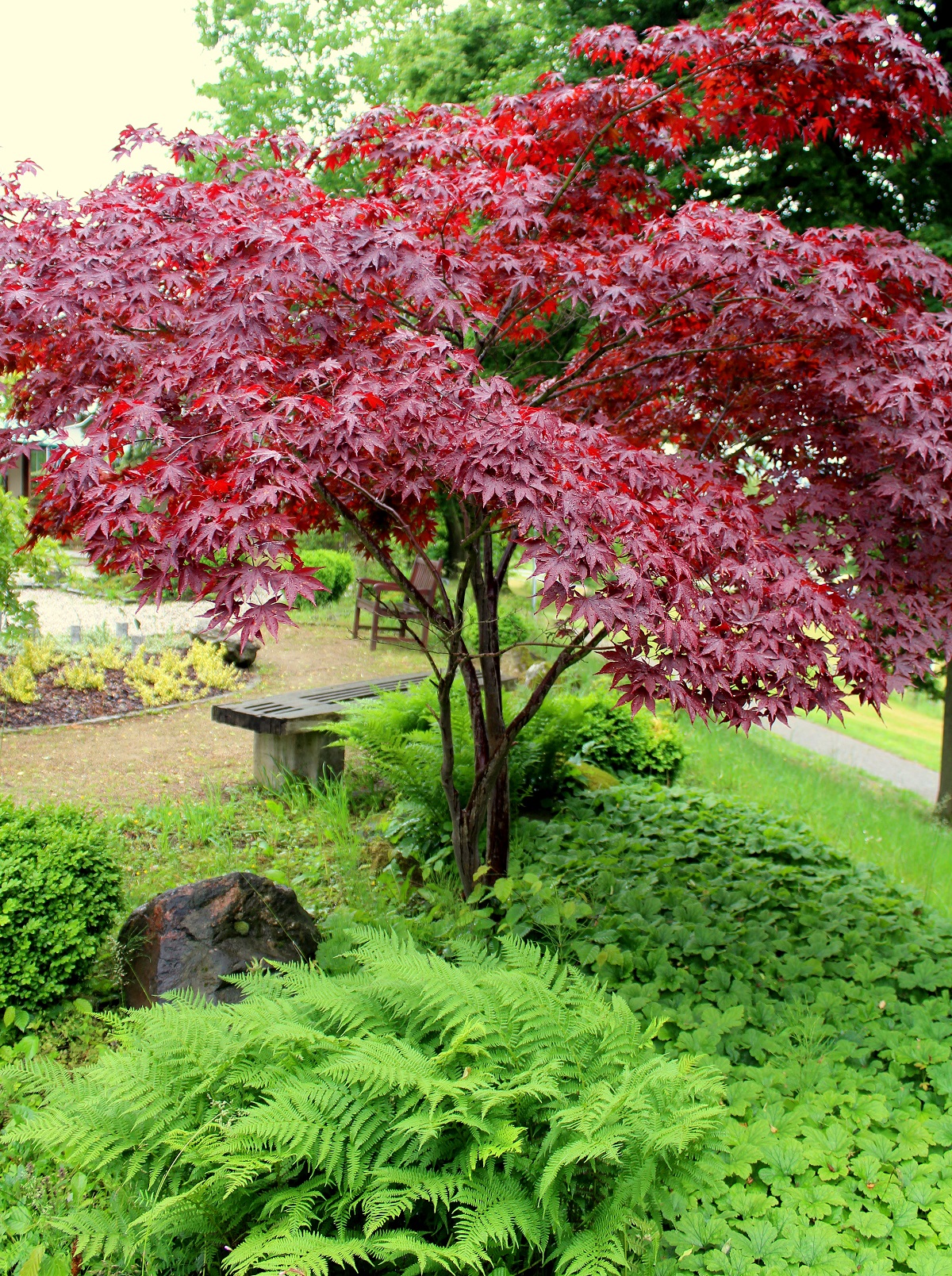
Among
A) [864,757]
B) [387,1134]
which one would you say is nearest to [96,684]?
[387,1134]

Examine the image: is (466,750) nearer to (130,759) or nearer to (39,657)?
(130,759)

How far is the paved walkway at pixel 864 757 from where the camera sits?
10.2 metres

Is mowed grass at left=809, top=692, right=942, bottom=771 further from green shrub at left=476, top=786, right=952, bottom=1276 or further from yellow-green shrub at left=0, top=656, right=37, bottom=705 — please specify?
yellow-green shrub at left=0, top=656, right=37, bottom=705

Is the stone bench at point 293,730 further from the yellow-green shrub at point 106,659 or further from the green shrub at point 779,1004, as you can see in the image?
the yellow-green shrub at point 106,659

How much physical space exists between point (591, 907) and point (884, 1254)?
5.58 ft

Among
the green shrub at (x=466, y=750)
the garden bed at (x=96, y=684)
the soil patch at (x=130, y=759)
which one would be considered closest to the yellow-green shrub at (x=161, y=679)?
the garden bed at (x=96, y=684)

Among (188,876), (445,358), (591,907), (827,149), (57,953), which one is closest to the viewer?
(445,358)

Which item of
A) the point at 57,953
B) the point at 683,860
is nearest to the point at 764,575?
the point at 683,860

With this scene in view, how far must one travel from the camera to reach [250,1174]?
6.09ft

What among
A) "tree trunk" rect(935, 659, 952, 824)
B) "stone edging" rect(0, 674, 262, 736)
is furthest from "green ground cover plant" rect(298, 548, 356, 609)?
"tree trunk" rect(935, 659, 952, 824)

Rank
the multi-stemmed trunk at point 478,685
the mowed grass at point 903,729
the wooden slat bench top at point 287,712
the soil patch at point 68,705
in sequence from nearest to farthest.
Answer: the multi-stemmed trunk at point 478,685 < the wooden slat bench top at point 287,712 < the soil patch at point 68,705 < the mowed grass at point 903,729

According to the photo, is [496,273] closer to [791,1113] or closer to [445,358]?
[445,358]

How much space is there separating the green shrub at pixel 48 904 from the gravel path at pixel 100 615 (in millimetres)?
6534

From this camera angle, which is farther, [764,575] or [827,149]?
[827,149]
